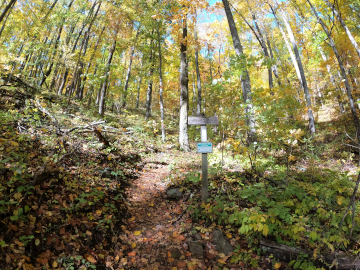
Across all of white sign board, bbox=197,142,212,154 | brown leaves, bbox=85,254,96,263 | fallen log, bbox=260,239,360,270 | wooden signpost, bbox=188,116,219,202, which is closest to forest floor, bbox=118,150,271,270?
fallen log, bbox=260,239,360,270

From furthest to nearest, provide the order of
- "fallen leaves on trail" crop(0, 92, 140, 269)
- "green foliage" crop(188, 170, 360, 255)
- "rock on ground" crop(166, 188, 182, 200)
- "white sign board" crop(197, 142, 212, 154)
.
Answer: "rock on ground" crop(166, 188, 182, 200) < "white sign board" crop(197, 142, 212, 154) < "green foliage" crop(188, 170, 360, 255) < "fallen leaves on trail" crop(0, 92, 140, 269)

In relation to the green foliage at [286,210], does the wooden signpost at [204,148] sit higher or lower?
higher

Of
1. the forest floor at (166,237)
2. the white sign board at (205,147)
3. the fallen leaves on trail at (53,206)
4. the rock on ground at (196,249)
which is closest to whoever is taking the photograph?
the fallen leaves on trail at (53,206)

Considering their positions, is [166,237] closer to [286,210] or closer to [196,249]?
[196,249]

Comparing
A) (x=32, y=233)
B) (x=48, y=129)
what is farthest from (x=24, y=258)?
(x=48, y=129)

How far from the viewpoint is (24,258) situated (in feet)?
6.97

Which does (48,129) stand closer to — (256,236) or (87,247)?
(87,247)

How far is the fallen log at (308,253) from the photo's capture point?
2494 millimetres

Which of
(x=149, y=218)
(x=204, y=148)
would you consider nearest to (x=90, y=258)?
(x=149, y=218)

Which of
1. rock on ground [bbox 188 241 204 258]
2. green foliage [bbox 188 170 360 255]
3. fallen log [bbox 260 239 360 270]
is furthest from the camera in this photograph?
rock on ground [bbox 188 241 204 258]

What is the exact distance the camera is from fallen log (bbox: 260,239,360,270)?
249 centimetres

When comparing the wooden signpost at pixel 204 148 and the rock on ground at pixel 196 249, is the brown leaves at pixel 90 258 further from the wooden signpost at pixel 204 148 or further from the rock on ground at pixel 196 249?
the wooden signpost at pixel 204 148

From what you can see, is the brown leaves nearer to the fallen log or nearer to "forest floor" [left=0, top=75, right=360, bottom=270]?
"forest floor" [left=0, top=75, right=360, bottom=270]

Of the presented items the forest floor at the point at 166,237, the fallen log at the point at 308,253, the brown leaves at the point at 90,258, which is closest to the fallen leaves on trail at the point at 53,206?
the brown leaves at the point at 90,258
